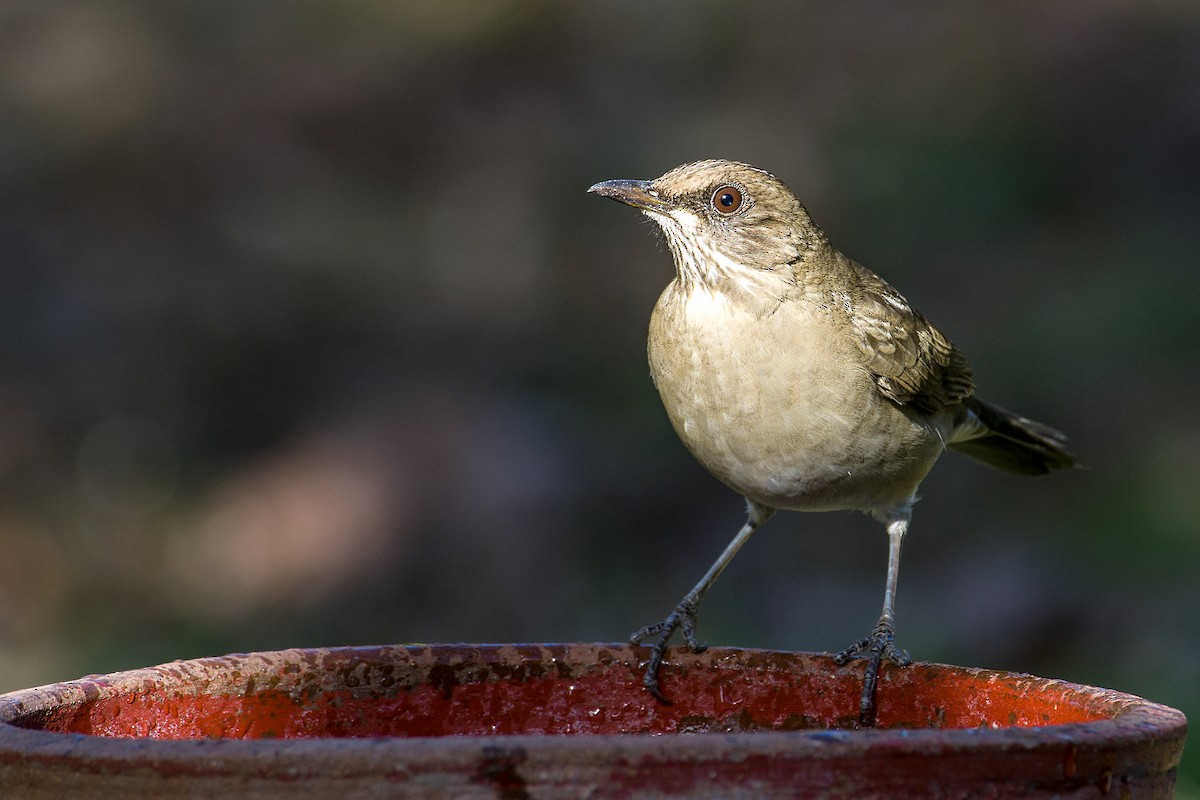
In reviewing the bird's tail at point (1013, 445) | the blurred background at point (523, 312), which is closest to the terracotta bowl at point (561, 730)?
the bird's tail at point (1013, 445)

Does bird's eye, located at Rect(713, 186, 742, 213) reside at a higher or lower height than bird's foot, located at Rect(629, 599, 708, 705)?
higher

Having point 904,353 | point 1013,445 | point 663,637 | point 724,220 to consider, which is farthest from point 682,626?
point 1013,445

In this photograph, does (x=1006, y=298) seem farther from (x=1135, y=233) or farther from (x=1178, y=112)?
(x=1178, y=112)

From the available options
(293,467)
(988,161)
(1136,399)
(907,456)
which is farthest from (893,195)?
(907,456)

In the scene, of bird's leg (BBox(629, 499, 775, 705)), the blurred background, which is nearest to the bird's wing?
bird's leg (BBox(629, 499, 775, 705))

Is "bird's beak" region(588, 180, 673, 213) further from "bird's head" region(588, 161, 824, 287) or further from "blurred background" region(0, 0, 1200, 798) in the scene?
"blurred background" region(0, 0, 1200, 798)
